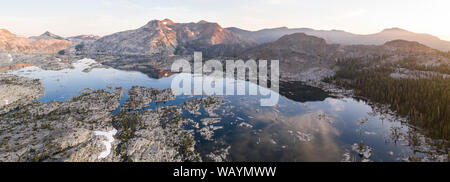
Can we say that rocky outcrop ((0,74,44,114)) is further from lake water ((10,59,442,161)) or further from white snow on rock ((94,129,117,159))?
white snow on rock ((94,129,117,159))

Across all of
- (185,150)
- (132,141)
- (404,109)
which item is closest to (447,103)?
(404,109)

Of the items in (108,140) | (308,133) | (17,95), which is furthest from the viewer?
(17,95)

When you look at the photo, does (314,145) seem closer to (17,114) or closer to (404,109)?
(404,109)

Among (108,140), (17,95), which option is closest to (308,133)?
(108,140)

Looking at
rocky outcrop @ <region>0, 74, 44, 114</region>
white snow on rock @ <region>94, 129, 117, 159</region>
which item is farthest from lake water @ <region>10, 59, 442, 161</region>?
white snow on rock @ <region>94, 129, 117, 159</region>

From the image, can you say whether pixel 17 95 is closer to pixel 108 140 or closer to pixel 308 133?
pixel 108 140

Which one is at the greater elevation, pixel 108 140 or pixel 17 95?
pixel 17 95

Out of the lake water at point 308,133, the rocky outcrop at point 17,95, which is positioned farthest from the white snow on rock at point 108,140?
the rocky outcrop at point 17,95

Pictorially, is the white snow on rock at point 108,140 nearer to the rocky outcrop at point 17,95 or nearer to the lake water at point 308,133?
the lake water at point 308,133
